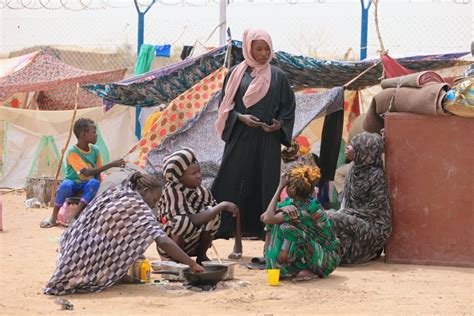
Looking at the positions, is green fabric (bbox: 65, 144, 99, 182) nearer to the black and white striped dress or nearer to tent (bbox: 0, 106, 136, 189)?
the black and white striped dress

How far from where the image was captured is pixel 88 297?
18.1 feet

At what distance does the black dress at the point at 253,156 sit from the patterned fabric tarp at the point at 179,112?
1639 mm

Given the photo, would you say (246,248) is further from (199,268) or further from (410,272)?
(199,268)

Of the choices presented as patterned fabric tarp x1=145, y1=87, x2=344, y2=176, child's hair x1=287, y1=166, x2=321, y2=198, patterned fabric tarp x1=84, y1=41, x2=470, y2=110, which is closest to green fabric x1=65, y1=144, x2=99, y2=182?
patterned fabric tarp x1=145, y1=87, x2=344, y2=176

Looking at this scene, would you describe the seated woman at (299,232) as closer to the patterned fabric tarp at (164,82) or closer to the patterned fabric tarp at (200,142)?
the patterned fabric tarp at (200,142)

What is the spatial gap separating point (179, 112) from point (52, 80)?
4509mm

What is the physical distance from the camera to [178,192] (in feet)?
21.4

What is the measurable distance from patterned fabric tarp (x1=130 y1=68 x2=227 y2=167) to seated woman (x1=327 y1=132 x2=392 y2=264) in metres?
2.23

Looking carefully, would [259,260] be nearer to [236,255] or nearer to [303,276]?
[236,255]

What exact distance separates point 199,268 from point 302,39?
18161 millimetres

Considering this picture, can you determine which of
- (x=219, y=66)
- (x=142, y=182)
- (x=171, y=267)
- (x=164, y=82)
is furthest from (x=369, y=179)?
(x=164, y=82)

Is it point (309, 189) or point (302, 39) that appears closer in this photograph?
point (309, 189)

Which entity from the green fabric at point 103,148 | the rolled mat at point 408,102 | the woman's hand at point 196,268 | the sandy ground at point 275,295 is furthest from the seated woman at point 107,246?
the green fabric at point 103,148

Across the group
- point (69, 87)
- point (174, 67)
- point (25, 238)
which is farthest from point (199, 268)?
point (69, 87)
